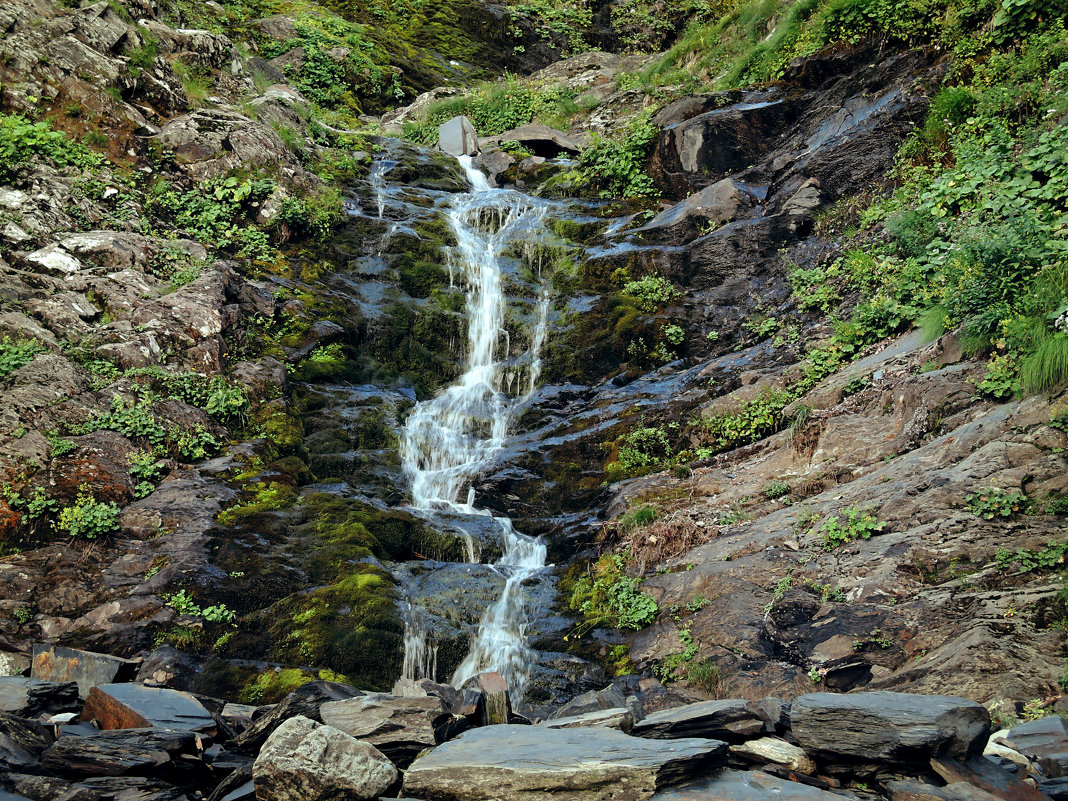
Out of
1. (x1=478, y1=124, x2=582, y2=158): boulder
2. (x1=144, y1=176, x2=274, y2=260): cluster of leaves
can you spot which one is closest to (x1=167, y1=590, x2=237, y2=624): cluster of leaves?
(x1=144, y1=176, x2=274, y2=260): cluster of leaves

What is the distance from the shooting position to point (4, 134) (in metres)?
11.0

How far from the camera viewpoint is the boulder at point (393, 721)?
455cm

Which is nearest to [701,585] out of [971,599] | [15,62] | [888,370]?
[971,599]

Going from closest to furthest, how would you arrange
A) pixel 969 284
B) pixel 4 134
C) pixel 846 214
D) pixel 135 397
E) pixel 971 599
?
pixel 971 599 < pixel 969 284 < pixel 135 397 < pixel 4 134 < pixel 846 214

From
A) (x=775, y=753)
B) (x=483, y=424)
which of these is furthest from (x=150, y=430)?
(x=775, y=753)

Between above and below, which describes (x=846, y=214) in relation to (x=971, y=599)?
above

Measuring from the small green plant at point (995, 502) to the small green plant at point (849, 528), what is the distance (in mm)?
853

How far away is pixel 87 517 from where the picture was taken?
8.05m

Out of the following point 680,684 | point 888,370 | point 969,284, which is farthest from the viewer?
point 888,370

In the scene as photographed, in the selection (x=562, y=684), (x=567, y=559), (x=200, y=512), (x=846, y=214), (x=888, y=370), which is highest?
(x=846, y=214)

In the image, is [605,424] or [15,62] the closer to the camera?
[605,424]

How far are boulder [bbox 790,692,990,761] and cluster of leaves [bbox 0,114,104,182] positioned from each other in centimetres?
1293

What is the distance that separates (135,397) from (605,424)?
6.80 metres

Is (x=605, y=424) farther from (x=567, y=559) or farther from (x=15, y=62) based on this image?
(x=15, y=62)
